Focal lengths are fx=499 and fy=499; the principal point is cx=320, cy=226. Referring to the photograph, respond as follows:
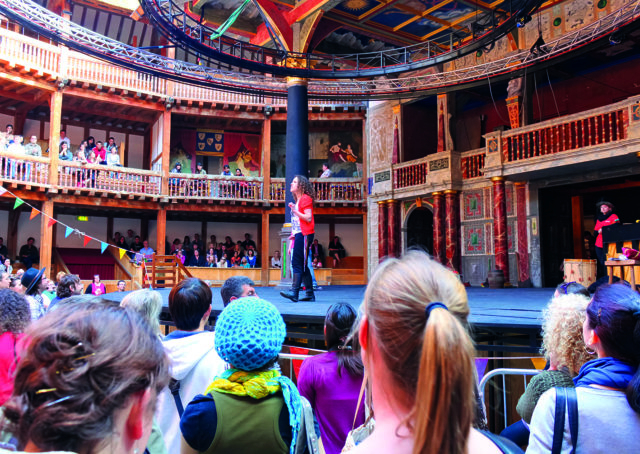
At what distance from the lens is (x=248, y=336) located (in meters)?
1.68

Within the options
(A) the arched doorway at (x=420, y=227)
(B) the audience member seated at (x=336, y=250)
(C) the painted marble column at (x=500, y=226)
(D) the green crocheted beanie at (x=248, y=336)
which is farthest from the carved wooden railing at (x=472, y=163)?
(D) the green crocheted beanie at (x=248, y=336)

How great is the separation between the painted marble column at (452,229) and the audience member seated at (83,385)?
46.3 ft

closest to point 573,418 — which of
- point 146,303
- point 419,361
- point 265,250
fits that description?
point 419,361

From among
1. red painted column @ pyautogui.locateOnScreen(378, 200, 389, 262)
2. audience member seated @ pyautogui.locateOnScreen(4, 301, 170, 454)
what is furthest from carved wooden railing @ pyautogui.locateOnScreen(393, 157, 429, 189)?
audience member seated @ pyautogui.locateOnScreen(4, 301, 170, 454)

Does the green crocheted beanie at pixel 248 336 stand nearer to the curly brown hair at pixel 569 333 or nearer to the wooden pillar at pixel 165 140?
the curly brown hair at pixel 569 333

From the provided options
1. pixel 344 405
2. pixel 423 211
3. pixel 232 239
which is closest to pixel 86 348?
pixel 344 405

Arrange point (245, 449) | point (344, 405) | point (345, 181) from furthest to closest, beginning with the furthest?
point (345, 181) → point (344, 405) → point (245, 449)

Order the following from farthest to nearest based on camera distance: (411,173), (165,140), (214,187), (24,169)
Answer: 1. (214,187)
2. (165,140)
3. (411,173)
4. (24,169)

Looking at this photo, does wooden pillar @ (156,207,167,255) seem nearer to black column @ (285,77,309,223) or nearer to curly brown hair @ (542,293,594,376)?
black column @ (285,77,309,223)

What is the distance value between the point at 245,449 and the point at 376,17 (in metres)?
14.6

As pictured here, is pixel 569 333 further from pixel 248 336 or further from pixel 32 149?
pixel 32 149

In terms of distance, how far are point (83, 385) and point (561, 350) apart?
77.6 inches

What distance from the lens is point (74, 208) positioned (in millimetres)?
17406

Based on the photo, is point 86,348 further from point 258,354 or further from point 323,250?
point 323,250
